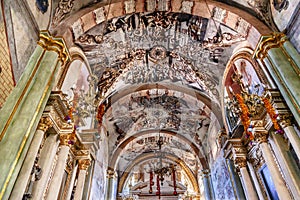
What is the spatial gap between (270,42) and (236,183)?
4953 mm

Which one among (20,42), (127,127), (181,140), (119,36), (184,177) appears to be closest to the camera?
(20,42)

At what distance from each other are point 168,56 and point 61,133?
532 centimetres

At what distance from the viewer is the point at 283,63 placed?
199 inches

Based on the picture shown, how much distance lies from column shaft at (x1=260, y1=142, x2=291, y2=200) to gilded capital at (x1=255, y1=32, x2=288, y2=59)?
2420mm

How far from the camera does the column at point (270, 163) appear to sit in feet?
17.0

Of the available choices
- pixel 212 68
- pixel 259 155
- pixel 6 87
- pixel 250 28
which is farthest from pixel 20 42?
pixel 259 155

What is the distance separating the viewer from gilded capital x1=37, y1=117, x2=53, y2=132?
4948mm

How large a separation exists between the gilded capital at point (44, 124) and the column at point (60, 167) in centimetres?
66

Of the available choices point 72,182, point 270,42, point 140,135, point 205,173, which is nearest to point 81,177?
point 72,182

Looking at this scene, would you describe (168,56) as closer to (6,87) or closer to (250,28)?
(250,28)

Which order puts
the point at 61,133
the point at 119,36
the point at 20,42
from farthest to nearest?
the point at 119,36 < the point at 61,133 < the point at 20,42

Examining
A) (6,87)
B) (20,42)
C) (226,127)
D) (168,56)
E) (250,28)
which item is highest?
(168,56)

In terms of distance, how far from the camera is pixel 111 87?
31.1ft

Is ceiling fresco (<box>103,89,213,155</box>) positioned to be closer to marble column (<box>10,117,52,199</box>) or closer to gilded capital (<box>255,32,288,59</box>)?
gilded capital (<box>255,32,288,59</box>)
